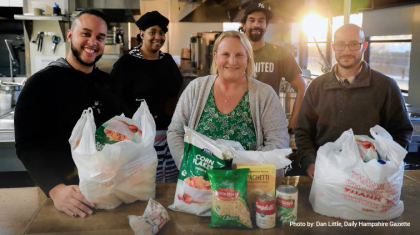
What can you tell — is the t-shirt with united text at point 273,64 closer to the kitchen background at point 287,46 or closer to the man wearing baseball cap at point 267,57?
the man wearing baseball cap at point 267,57

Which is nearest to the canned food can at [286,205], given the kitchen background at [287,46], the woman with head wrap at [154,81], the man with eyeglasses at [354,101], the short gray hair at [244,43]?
the man with eyeglasses at [354,101]

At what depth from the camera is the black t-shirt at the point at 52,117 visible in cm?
154

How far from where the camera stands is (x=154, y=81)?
2557 millimetres

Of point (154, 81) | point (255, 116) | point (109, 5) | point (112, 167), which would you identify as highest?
point (109, 5)

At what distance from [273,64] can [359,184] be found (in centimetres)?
157

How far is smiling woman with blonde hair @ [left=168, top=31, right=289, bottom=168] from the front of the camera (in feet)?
5.77

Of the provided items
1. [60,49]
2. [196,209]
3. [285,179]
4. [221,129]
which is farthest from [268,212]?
[60,49]

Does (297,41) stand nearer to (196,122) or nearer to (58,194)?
(196,122)

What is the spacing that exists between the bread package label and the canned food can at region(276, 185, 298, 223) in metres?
0.05

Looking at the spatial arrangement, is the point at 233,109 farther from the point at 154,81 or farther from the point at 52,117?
the point at 154,81

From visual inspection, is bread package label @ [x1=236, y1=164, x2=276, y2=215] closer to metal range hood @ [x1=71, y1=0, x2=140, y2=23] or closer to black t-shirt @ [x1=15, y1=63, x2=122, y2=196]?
black t-shirt @ [x1=15, y1=63, x2=122, y2=196]

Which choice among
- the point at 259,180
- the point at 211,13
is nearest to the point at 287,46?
the point at 211,13

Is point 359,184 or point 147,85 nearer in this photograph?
point 359,184

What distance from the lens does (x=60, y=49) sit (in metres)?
3.92
